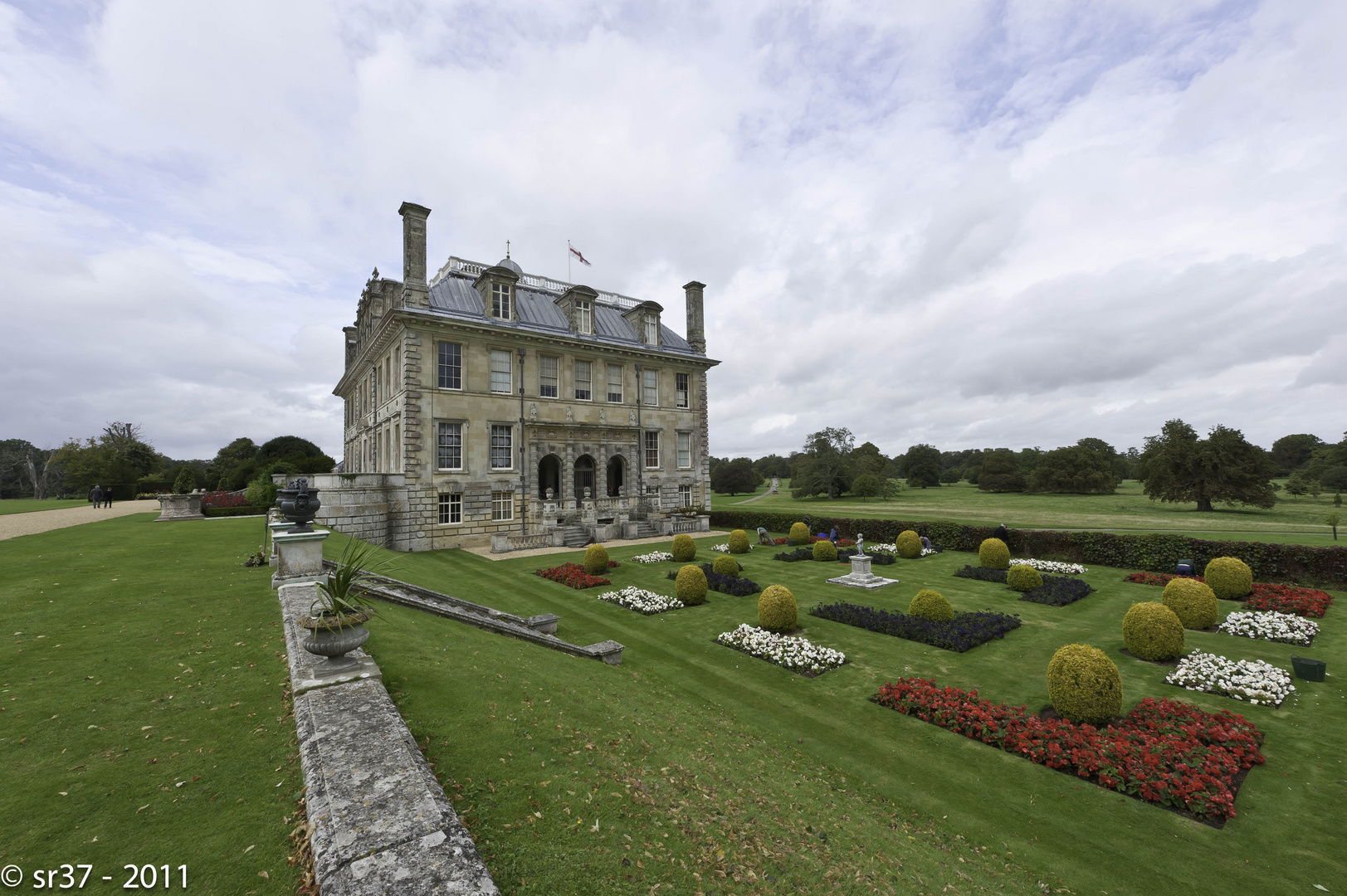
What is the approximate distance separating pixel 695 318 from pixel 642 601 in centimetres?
2942

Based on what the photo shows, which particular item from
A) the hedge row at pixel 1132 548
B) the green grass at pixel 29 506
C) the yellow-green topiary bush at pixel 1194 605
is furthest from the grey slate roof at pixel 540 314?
the yellow-green topiary bush at pixel 1194 605

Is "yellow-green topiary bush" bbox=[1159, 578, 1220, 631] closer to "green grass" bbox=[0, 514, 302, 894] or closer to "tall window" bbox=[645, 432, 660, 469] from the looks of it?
"green grass" bbox=[0, 514, 302, 894]

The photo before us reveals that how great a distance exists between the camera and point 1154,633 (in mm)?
12766

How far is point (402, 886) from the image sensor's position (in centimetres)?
352

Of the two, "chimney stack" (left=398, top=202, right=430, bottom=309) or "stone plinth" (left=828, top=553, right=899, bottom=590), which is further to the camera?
"chimney stack" (left=398, top=202, right=430, bottom=309)

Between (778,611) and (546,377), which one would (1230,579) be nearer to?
(778,611)

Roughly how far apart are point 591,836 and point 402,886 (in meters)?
2.09

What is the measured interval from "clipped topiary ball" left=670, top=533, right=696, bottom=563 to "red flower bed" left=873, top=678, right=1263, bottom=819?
15365 mm

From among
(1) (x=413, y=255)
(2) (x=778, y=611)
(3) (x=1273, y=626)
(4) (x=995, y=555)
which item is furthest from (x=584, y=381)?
(3) (x=1273, y=626)

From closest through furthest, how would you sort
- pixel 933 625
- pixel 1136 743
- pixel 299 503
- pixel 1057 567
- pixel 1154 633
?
pixel 1136 743, pixel 299 503, pixel 1154 633, pixel 933 625, pixel 1057 567

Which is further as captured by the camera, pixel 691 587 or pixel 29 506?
pixel 29 506

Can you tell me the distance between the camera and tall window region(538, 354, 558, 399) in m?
34.2

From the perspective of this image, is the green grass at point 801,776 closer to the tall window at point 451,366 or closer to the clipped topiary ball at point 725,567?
the clipped topiary ball at point 725,567

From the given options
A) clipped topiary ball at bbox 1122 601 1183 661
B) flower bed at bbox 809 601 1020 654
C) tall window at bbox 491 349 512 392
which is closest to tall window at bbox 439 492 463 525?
tall window at bbox 491 349 512 392
